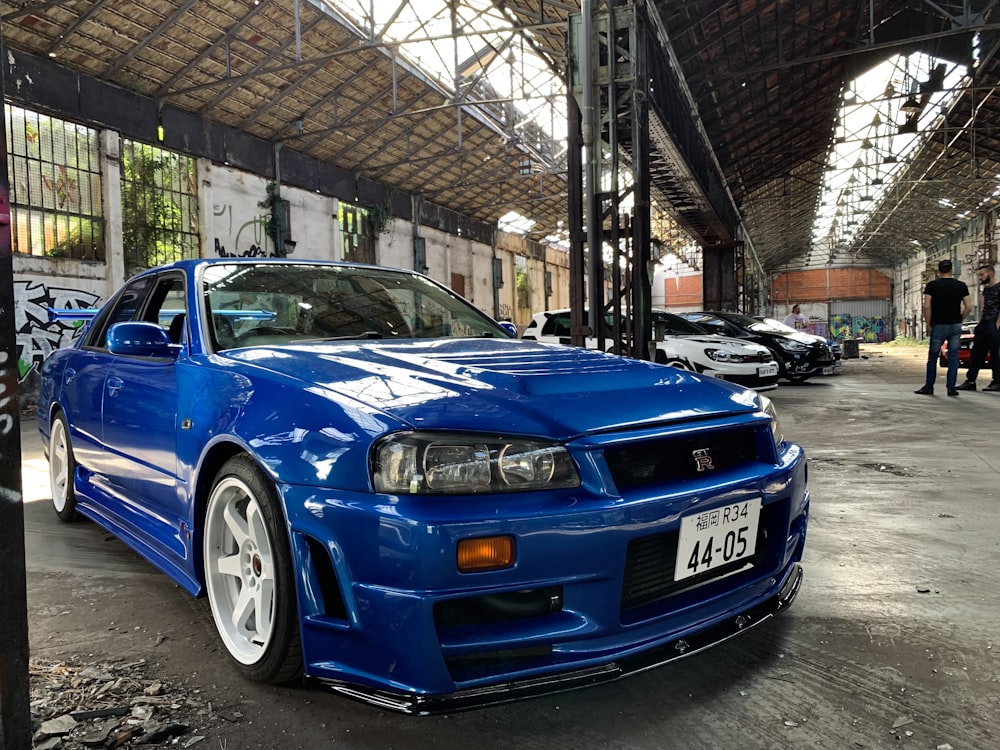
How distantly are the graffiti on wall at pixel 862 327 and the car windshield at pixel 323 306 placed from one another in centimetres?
5141

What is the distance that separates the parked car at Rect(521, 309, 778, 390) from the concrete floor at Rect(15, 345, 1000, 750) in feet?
21.2

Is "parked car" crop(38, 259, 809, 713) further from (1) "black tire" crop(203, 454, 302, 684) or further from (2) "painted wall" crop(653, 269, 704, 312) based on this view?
(2) "painted wall" crop(653, 269, 704, 312)

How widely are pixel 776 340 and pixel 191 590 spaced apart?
458 inches

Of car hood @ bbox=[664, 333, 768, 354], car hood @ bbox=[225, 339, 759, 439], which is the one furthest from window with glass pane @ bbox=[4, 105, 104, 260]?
car hood @ bbox=[225, 339, 759, 439]

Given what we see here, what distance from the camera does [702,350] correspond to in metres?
10.8

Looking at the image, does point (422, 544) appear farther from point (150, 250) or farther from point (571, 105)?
point (150, 250)

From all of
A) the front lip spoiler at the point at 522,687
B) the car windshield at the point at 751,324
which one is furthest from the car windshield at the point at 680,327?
the front lip spoiler at the point at 522,687

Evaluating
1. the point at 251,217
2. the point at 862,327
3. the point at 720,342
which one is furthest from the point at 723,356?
the point at 862,327

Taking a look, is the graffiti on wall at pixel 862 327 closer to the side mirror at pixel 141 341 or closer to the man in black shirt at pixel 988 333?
the man in black shirt at pixel 988 333

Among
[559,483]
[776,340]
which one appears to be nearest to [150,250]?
[776,340]

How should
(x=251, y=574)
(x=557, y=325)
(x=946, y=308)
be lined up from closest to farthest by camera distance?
(x=251, y=574) → (x=946, y=308) → (x=557, y=325)

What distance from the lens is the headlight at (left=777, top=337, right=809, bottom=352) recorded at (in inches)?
485

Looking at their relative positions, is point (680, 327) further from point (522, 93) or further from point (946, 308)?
point (522, 93)

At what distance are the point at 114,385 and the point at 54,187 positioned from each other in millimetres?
12130
